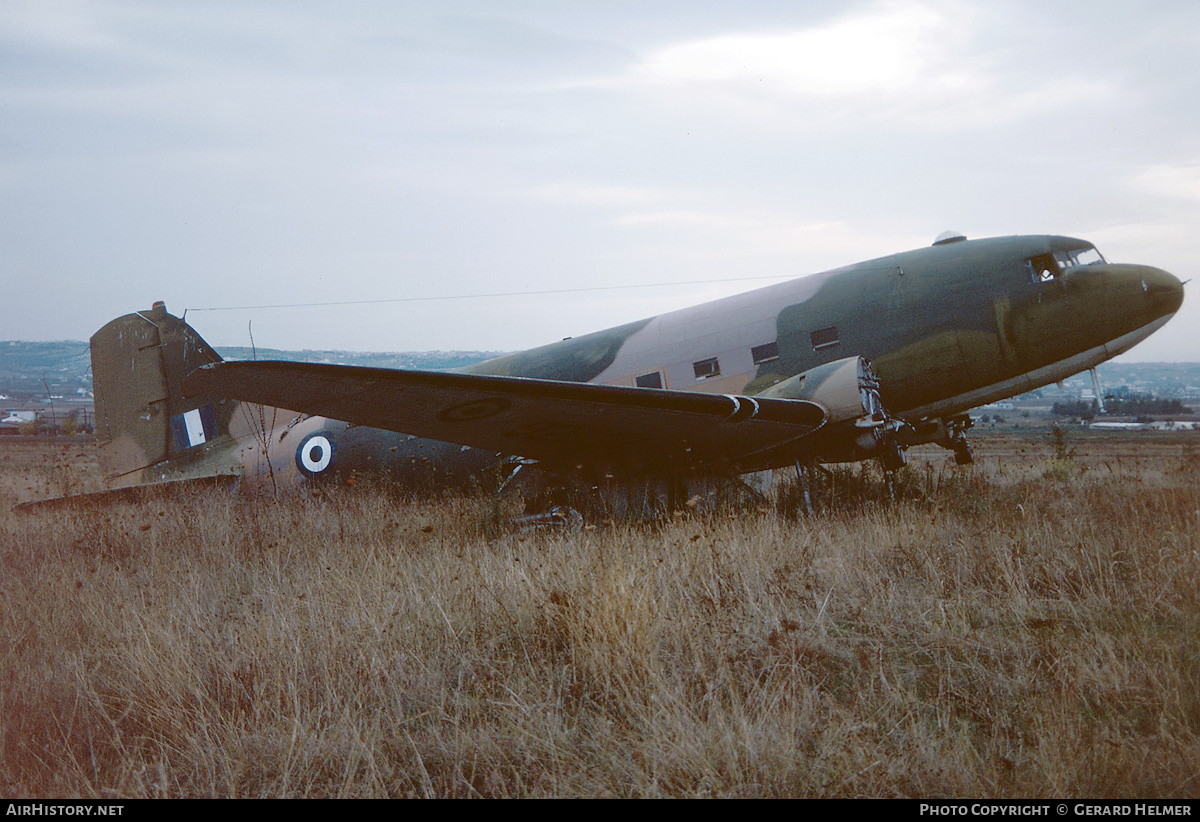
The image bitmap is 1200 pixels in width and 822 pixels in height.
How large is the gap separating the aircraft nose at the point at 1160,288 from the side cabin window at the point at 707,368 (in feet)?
17.5

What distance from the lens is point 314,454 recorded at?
11969 mm

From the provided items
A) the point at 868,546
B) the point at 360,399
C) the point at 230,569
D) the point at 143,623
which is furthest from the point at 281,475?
the point at 868,546

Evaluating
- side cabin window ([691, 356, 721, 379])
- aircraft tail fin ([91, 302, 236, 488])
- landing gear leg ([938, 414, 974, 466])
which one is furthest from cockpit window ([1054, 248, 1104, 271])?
aircraft tail fin ([91, 302, 236, 488])

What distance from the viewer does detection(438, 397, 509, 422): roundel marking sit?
730cm

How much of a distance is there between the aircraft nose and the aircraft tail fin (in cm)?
1356

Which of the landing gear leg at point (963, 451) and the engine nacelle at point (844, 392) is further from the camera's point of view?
the landing gear leg at point (963, 451)

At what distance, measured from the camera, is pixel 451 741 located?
3.61m

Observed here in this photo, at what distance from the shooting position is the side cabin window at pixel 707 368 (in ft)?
34.2

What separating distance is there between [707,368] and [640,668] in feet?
21.8

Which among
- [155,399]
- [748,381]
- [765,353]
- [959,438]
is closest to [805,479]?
[748,381]

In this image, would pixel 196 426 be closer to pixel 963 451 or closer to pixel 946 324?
pixel 946 324

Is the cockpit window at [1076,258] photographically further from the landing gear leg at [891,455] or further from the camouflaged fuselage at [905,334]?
the landing gear leg at [891,455]

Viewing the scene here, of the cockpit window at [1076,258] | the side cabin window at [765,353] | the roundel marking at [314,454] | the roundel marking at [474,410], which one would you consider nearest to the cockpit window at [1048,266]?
the cockpit window at [1076,258]
